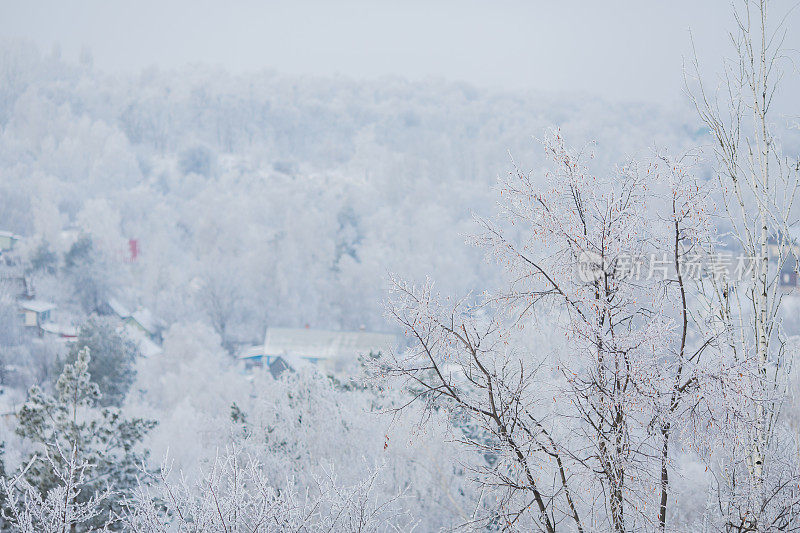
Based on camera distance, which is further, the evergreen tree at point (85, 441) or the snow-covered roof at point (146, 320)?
the snow-covered roof at point (146, 320)

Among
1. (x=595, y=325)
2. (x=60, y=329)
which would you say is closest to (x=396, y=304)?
(x=595, y=325)

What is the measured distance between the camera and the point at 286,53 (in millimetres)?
87312

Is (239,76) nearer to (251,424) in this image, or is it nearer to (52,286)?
(52,286)

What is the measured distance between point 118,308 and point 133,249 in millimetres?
6910

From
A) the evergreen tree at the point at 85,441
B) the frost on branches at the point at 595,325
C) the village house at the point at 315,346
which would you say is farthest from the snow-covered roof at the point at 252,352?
the frost on branches at the point at 595,325

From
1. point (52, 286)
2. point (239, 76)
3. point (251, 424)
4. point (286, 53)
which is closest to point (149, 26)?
point (286, 53)

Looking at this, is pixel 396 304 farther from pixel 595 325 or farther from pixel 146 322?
pixel 146 322

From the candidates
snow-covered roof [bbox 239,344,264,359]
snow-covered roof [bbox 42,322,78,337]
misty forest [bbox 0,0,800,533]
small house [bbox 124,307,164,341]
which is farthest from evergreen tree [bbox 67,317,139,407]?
small house [bbox 124,307,164,341]

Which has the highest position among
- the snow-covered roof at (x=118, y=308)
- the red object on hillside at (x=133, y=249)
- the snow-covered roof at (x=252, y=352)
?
the red object on hillside at (x=133, y=249)

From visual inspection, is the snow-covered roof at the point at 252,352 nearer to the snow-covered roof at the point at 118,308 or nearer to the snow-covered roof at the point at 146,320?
the snow-covered roof at the point at 146,320

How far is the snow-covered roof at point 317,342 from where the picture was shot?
74.1 feet

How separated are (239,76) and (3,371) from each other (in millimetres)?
49773

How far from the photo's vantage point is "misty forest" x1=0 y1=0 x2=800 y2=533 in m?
2.65

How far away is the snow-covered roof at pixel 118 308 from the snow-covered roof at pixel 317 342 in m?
6.90
